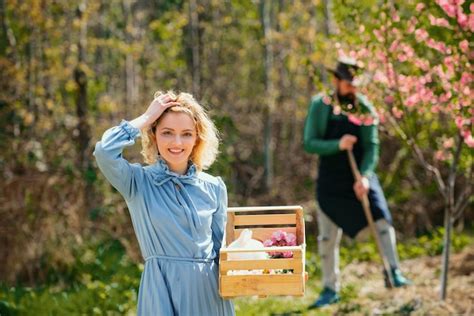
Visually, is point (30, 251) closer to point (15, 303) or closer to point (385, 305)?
point (15, 303)

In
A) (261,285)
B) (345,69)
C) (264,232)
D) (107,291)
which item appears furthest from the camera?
(345,69)

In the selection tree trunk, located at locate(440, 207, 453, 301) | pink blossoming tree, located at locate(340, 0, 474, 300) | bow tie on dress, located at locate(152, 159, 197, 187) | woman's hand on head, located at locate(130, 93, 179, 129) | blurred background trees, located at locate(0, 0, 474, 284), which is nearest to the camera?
woman's hand on head, located at locate(130, 93, 179, 129)

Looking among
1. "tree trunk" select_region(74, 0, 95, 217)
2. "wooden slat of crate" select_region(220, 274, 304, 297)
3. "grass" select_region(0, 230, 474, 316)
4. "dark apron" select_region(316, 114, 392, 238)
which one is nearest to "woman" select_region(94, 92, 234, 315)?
"wooden slat of crate" select_region(220, 274, 304, 297)

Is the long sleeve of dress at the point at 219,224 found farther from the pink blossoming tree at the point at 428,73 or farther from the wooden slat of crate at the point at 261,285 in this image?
the pink blossoming tree at the point at 428,73

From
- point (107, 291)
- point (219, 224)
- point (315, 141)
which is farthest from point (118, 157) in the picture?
point (315, 141)

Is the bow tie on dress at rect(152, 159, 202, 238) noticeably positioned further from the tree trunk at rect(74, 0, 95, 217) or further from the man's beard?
the tree trunk at rect(74, 0, 95, 217)

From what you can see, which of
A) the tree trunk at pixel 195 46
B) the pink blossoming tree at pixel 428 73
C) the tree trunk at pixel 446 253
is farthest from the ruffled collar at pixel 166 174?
the tree trunk at pixel 195 46

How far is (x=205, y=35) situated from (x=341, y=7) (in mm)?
7041

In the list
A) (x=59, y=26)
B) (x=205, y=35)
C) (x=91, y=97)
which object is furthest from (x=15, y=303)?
(x=91, y=97)

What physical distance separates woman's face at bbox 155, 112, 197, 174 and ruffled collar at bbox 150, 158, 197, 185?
4cm

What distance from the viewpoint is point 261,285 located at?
146 inches

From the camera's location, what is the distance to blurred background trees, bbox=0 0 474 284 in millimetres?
8242

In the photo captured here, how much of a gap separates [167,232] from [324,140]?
3799mm

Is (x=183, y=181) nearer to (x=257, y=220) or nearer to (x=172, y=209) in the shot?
(x=172, y=209)
